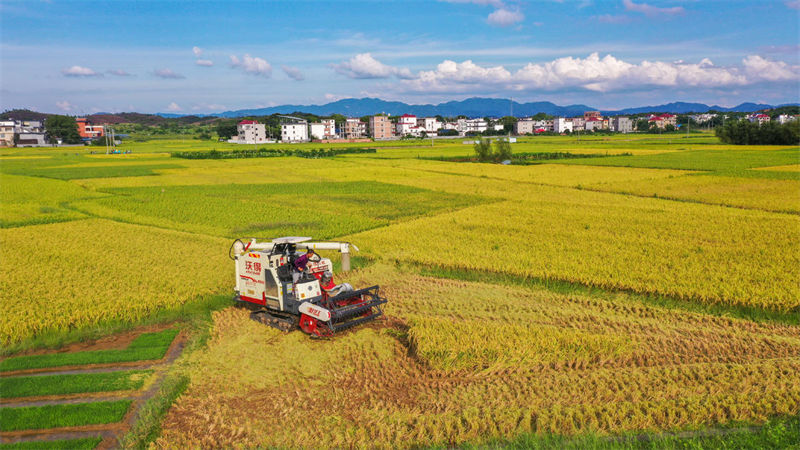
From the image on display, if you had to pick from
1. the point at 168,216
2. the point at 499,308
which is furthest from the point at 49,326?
the point at 168,216

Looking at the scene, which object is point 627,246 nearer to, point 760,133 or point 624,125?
point 760,133

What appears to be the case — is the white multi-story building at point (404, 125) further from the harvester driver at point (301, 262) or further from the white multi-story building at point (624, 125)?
the harvester driver at point (301, 262)

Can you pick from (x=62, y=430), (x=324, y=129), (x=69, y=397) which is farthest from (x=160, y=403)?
(x=324, y=129)

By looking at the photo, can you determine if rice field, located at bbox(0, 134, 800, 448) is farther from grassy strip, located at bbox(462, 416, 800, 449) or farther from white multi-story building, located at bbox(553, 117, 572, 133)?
white multi-story building, located at bbox(553, 117, 572, 133)

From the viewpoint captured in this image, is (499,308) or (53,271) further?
(53,271)

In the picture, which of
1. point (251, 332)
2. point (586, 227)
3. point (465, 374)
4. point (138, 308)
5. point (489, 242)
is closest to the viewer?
point (465, 374)

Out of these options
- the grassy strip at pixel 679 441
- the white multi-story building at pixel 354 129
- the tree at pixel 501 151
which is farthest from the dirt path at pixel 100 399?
the white multi-story building at pixel 354 129

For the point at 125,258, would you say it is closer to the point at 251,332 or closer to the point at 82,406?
the point at 251,332
